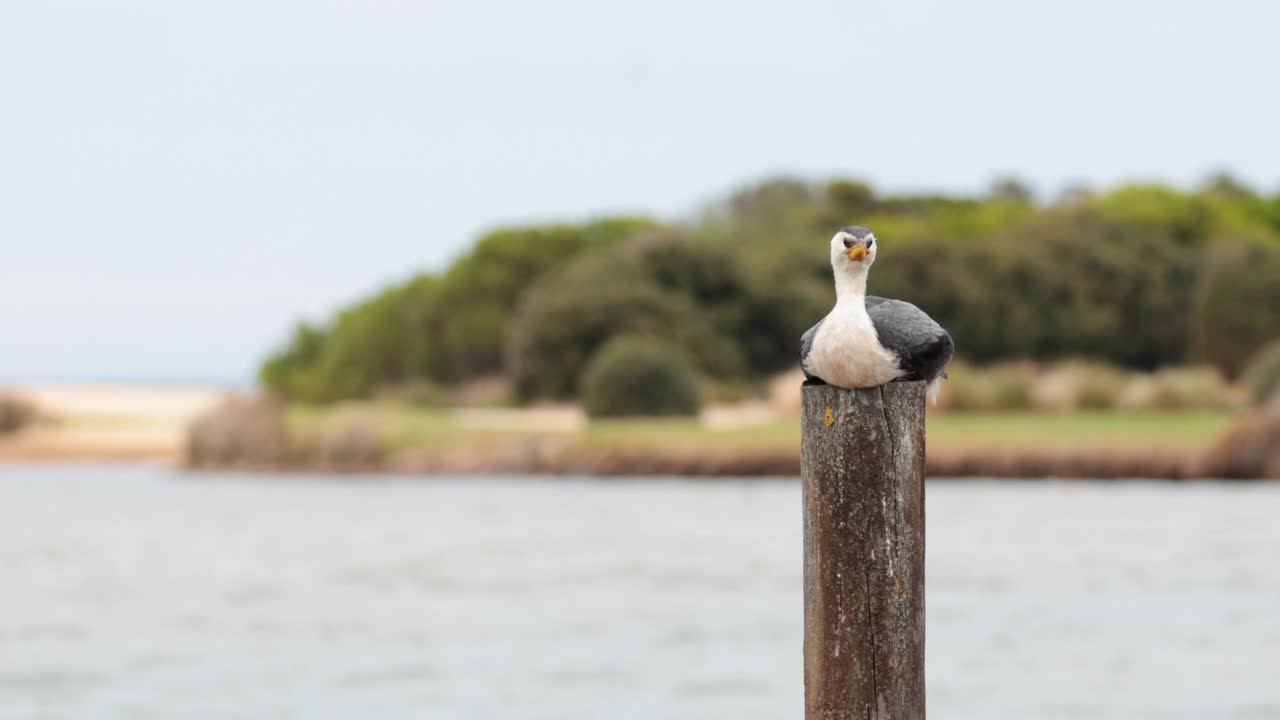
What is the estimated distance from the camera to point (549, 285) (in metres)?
47.7

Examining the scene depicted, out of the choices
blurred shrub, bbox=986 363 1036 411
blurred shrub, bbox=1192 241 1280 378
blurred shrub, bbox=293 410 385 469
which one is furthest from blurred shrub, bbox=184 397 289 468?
blurred shrub, bbox=1192 241 1280 378

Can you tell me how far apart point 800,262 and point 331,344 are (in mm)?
17943

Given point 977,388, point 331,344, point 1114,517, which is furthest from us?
point 331,344

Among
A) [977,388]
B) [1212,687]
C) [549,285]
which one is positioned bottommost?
[1212,687]

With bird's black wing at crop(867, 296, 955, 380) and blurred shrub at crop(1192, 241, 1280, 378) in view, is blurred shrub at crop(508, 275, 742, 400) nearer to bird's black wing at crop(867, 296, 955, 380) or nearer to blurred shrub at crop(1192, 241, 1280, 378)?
blurred shrub at crop(1192, 241, 1280, 378)

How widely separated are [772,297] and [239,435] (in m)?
17.2

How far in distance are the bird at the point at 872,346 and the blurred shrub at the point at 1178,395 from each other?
30.9 meters

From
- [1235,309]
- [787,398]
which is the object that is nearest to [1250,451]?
[787,398]

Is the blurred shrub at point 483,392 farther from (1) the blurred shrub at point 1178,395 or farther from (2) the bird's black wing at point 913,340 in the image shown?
(2) the bird's black wing at point 913,340

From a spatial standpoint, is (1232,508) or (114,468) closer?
(1232,508)

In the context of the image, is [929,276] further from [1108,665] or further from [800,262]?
[1108,665]

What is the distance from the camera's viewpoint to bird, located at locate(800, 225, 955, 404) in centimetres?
518

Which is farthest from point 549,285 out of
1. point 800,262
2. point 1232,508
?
point 1232,508

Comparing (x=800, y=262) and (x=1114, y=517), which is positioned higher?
(x=800, y=262)
